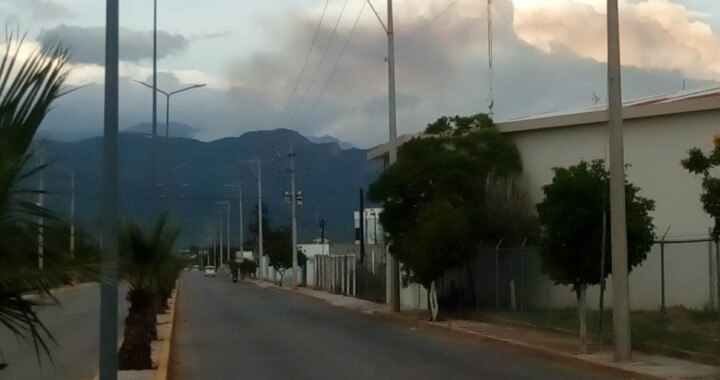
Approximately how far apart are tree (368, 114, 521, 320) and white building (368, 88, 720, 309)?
6.54ft

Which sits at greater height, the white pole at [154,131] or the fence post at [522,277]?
the white pole at [154,131]

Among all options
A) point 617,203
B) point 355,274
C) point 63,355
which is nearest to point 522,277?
point 617,203

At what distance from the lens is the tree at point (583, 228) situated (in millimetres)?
23594

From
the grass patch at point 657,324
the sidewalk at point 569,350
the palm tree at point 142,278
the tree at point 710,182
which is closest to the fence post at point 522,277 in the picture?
the grass patch at point 657,324

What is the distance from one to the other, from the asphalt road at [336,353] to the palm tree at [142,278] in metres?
0.97

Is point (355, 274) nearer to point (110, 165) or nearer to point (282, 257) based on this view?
point (282, 257)

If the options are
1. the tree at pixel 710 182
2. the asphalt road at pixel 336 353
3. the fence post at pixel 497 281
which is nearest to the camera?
the tree at pixel 710 182

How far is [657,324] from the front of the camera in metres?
27.5

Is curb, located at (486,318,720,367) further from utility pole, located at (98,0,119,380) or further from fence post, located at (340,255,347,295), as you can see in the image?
fence post, located at (340,255,347,295)

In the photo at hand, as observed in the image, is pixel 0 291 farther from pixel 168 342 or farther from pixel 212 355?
pixel 168 342

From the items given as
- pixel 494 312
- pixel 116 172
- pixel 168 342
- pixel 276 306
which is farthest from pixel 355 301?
pixel 116 172

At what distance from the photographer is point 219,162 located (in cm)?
18300

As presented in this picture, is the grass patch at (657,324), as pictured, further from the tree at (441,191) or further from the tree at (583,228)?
the tree at (441,191)

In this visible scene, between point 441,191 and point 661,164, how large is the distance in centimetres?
741
